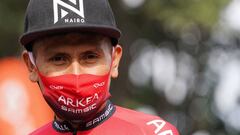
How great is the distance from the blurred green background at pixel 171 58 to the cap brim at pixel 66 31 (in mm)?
14384

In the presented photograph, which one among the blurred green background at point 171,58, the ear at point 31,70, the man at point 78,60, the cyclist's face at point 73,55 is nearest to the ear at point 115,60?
the man at point 78,60

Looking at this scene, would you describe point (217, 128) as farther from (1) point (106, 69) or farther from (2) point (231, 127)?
(1) point (106, 69)

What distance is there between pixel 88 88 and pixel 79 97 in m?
0.08

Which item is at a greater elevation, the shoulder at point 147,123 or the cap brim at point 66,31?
the cap brim at point 66,31

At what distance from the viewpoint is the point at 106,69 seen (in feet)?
21.7

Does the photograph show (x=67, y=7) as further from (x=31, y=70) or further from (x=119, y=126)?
(x=119, y=126)

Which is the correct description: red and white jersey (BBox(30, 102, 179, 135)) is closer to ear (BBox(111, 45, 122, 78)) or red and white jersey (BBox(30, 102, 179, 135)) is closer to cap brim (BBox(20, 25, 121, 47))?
ear (BBox(111, 45, 122, 78))

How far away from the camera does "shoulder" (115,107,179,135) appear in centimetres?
671

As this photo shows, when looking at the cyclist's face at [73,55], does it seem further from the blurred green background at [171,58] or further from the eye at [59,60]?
the blurred green background at [171,58]

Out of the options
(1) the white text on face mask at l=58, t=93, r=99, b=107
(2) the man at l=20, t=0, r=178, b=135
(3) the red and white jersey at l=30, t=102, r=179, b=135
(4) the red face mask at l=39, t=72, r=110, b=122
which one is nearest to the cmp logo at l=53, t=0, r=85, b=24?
(2) the man at l=20, t=0, r=178, b=135

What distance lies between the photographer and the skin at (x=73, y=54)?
6.49 meters

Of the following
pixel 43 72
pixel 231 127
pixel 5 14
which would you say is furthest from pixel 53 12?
pixel 231 127

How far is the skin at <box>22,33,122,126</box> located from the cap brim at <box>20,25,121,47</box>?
0.15 ft

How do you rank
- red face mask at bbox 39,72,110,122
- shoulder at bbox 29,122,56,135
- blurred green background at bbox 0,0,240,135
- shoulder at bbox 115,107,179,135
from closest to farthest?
red face mask at bbox 39,72,110,122 → shoulder at bbox 115,107,179,135 → shoulder at bbox 29,122,56,135 → blurred green background at bbox 0,0,240,135
